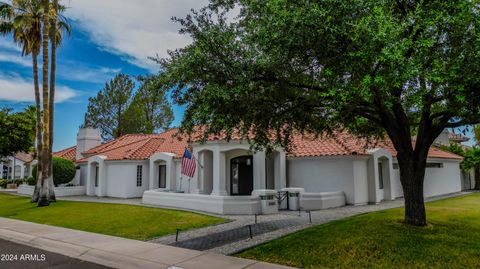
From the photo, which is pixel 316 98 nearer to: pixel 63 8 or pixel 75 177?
pixel 63 8

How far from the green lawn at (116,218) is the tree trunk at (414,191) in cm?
719

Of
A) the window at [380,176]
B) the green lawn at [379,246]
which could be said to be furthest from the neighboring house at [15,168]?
the green lawn at [379,246]

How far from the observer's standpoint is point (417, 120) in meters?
12.5

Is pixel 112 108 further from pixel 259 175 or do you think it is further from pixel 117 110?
pixel 259 175

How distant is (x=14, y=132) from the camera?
3238cm

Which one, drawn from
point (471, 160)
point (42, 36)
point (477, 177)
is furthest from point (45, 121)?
point (477, 177)

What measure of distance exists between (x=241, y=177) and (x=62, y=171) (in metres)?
16.1

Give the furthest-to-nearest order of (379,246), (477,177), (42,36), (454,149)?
(477,177) → (454,149) → (42,36) → (379,246)

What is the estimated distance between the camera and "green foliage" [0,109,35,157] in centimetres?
3180

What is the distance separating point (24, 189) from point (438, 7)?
3244 centimetres

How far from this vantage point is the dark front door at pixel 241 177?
2216 cm

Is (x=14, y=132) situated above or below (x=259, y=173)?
above

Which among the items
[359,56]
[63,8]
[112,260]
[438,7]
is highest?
[63,8]

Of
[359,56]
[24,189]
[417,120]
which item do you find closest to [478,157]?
[417,120]
